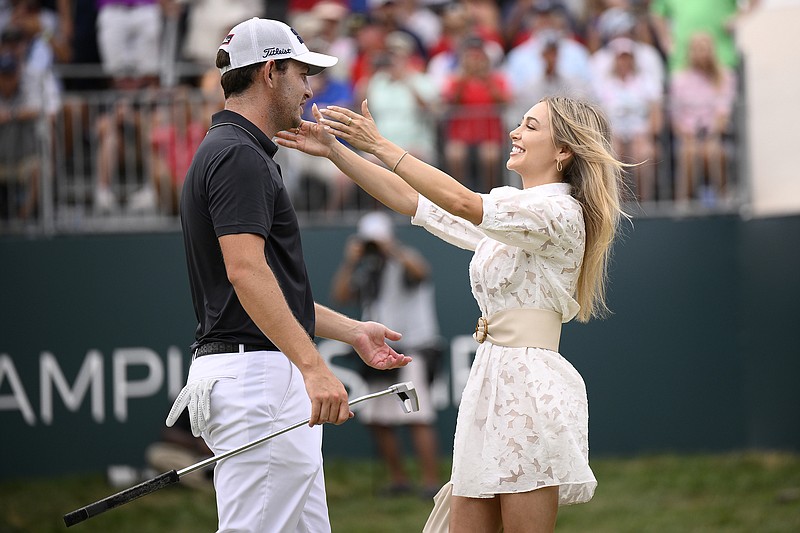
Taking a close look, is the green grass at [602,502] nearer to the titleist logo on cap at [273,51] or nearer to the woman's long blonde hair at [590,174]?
the woman's long blonde hair at [590,174]

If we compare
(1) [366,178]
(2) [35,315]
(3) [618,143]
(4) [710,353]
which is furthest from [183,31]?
(1) [366,178]

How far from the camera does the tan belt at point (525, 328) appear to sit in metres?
4.58

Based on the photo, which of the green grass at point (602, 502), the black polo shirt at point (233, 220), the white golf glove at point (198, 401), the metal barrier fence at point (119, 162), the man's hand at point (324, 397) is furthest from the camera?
the metal barrier fence at point (119, 162)

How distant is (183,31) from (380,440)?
4226mm

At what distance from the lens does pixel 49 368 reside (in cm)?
1019

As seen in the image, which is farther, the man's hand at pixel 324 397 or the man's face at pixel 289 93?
the man's face at pixel 289 93

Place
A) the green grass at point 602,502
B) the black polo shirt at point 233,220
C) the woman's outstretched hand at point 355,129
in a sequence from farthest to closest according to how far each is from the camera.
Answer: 1. the green grass at point 602,502
2. the woman's outstretched hand at point 355,129
3. the black polo shirt at point 233,220

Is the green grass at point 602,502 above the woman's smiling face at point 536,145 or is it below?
below

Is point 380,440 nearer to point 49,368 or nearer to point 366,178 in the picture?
point 49,368

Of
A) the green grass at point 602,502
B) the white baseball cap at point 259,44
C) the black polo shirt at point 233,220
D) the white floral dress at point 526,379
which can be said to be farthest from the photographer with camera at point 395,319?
the white baseball cap at point 259,44

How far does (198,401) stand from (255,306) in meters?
0.43

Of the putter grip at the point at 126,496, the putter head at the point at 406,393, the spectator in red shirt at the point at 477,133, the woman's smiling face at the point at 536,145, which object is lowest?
the putter grip at the point at 126,496

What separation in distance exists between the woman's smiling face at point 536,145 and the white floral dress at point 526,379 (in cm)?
10

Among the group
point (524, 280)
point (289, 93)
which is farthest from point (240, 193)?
point (524, 280)
